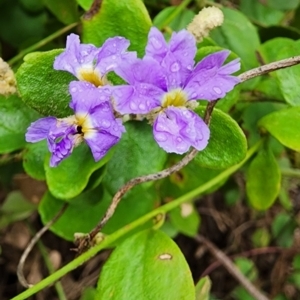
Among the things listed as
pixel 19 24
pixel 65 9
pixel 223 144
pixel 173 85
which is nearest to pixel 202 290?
pixel 223 144

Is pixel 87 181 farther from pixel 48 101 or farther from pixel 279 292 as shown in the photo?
pixel 279 292

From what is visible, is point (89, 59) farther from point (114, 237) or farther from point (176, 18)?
point (176, 18)

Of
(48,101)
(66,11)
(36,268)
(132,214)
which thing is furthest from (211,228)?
(48,101)

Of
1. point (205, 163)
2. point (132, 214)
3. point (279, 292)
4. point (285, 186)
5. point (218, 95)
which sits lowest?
point (279, 292)

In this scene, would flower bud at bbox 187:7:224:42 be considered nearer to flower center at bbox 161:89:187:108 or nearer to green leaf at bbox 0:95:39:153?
flower center at bbox 161:89:187:108

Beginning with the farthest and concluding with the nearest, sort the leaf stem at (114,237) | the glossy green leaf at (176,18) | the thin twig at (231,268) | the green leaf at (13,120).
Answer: the thin twig at (231,268) < the glossy green leaf at (176,18) < the green leaf at (13,120) < the leaf stem at (114,237)

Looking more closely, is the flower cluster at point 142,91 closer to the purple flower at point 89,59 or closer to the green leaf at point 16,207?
the purple flower at point 89,59

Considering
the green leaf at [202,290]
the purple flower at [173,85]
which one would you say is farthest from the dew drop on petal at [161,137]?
the green leaf at [202,290]
